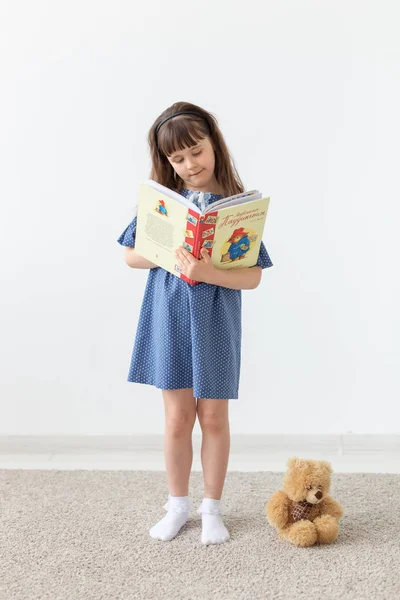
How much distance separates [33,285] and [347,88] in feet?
3.61

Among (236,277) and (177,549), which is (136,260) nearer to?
(236,277)

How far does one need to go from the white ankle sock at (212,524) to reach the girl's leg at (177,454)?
0.05m

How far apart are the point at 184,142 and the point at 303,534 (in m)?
0.85

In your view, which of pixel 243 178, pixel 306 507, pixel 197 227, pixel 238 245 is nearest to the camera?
pixel 197 227

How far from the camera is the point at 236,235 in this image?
1.65 metres

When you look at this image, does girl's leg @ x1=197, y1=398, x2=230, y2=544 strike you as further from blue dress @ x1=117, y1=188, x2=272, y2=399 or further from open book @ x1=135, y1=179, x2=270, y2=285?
open book @ x1=135, y1=179, x2=270, y2=285

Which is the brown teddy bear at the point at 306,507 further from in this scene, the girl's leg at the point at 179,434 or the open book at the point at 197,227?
the open book at the point at 197,227

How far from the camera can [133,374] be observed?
5.99 ft

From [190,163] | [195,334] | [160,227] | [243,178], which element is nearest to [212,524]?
[195,334]

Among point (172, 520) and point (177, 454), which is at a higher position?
point (177, 454)

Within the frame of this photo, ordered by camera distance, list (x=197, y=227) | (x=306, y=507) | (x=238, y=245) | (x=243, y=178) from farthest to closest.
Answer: (x=243, y=178), (x=306, y=507), (x=238, y=245), (x=197, y=227)

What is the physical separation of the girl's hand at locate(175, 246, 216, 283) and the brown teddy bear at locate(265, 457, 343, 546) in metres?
0.48

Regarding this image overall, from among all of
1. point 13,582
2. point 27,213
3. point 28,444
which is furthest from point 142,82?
point 13,582

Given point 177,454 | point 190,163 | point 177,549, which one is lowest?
point 177,549
